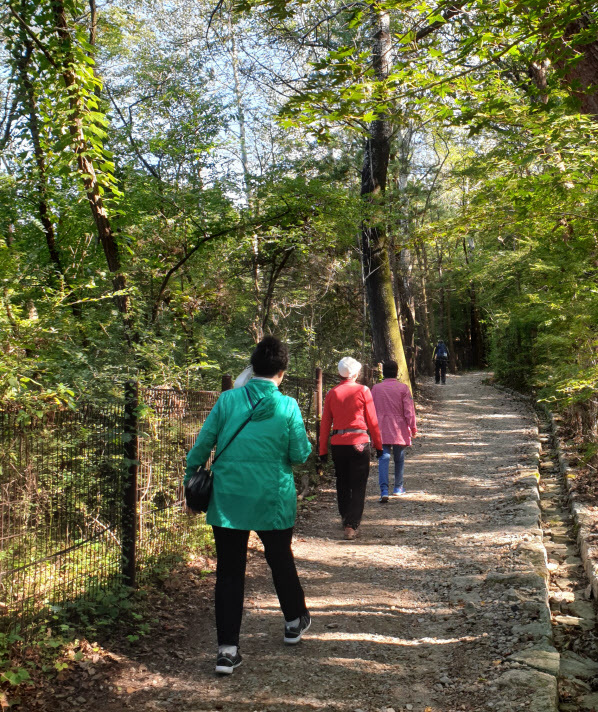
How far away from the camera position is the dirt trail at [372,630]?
384cm

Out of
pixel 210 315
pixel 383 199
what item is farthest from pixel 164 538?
pixel 383 199

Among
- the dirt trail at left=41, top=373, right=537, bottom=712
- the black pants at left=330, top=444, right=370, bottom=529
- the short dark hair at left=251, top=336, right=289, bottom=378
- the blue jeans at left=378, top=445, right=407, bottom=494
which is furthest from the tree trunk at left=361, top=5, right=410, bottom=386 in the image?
the short dark hair at left=251, top=336, right=289, bottom=378

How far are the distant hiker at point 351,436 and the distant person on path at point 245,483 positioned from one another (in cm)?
294

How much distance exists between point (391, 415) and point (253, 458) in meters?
5.00

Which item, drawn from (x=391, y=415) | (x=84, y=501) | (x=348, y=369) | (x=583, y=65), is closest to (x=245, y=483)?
(x=84, y=501)

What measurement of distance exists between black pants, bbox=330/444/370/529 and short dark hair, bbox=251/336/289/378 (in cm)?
302

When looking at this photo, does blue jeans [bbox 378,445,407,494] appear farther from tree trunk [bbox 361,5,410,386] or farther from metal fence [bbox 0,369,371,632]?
tree trunk [bbox 361,5,410,386]

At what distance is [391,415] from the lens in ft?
29.1

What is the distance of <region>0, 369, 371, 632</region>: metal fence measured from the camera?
380cm

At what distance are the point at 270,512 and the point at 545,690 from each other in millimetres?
1858

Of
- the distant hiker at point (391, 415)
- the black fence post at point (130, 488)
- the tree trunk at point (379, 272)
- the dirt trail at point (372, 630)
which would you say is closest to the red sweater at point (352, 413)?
the dirt trail at point (372, 630)

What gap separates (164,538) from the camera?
5758mm

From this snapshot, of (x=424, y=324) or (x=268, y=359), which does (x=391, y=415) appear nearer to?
(x=268, y=359)

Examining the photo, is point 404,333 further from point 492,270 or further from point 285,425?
point 285,425
